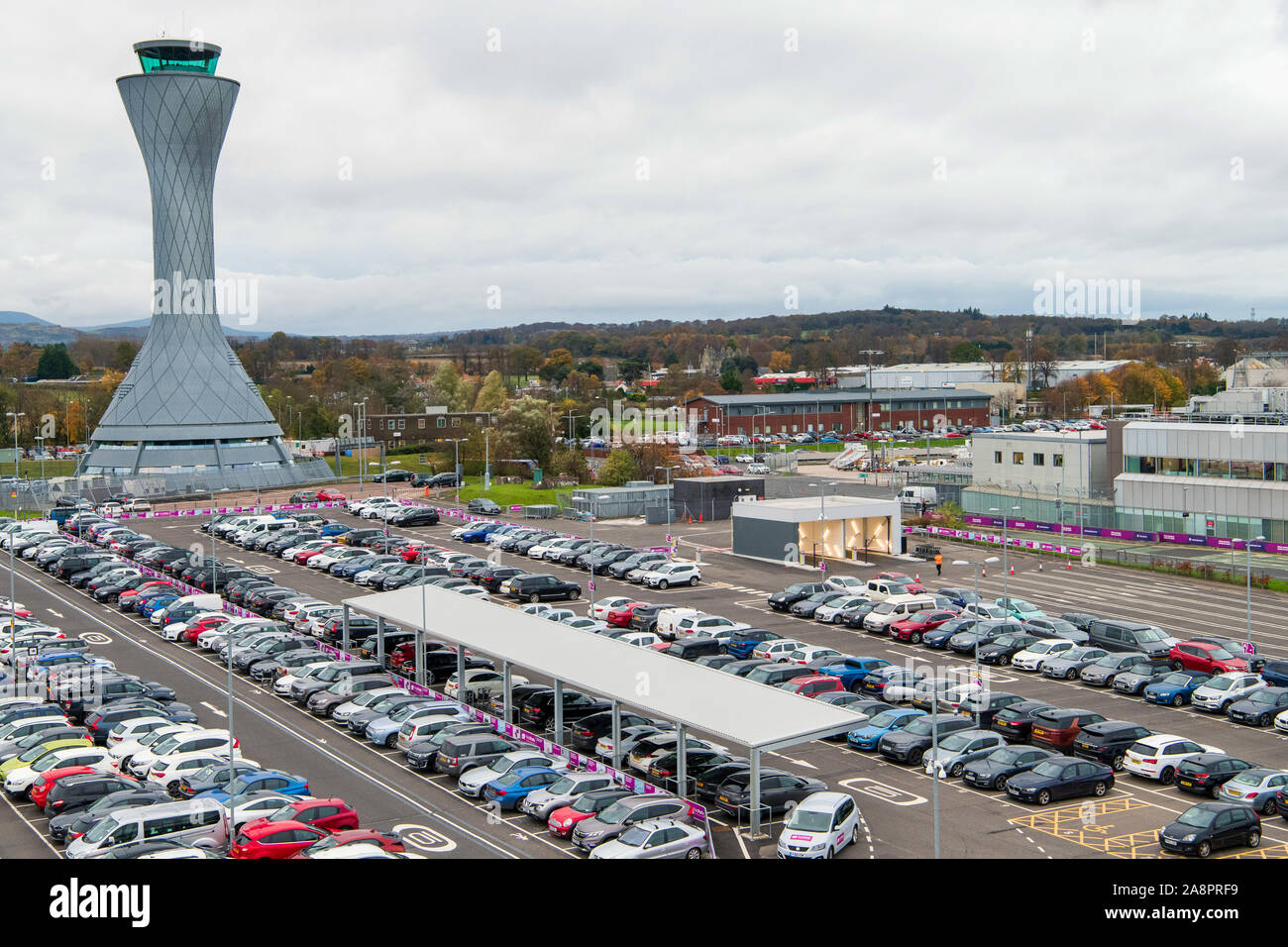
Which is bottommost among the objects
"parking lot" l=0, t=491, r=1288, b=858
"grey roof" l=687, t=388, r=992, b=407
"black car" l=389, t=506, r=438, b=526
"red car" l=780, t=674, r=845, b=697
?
"parking lot" l=0, t=491, r=1288, b=858

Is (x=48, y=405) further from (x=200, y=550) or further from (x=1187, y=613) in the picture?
(x=1187, y=613)

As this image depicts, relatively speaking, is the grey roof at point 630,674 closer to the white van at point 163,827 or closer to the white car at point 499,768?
the white car at point 499,768

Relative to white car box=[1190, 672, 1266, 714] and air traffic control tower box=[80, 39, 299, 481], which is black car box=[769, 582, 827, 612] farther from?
air traffic control tower box=[80, 39, 299, 481]

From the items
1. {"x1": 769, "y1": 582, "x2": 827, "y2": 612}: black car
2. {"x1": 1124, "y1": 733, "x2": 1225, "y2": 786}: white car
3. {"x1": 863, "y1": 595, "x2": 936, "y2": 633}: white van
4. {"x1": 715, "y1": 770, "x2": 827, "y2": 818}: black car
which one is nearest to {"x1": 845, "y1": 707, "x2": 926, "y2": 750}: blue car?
{"x1": 715, "y1": 770, "x2": 827, "y2": 818}: black car

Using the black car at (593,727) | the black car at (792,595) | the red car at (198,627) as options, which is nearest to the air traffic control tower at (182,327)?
the red car at (198,627)

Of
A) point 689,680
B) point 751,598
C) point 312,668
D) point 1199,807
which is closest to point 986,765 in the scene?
point 1199,807

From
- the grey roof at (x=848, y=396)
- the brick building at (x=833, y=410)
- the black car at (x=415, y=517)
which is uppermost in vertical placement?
the grey roof at (x=848, y=396)

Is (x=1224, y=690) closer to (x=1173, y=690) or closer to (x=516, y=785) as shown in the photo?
(x=1173, y=690)
